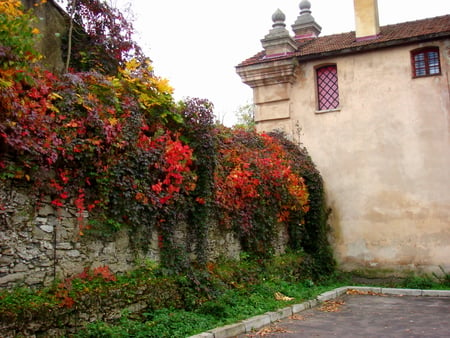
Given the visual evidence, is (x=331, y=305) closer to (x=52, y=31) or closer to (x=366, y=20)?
(x=52, y=31)

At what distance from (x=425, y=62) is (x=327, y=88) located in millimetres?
2898

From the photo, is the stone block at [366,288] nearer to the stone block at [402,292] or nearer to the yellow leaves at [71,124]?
the stone block at [402,292]

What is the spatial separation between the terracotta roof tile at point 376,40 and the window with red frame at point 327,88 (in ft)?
1.96

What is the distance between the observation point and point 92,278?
24.0 ft

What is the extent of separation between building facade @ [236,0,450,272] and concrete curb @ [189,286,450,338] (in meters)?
1.32

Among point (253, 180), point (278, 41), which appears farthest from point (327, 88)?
point (253, 180)

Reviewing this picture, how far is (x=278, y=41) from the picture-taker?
52.0 ft

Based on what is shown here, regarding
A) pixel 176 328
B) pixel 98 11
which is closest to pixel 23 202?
pixel 176 328

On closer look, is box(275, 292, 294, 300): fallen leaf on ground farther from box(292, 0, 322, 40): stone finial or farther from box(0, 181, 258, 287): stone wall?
box(292, 0, 322, 40): stone finial

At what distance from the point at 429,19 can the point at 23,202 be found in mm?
13591

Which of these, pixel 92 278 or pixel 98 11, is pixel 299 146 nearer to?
pixel 98 11

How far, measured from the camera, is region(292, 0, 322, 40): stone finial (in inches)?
709

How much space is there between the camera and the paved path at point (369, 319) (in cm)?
829

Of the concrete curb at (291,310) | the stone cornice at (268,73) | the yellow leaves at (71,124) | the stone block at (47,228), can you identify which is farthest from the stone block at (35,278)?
the stone cornice at (268,73)
